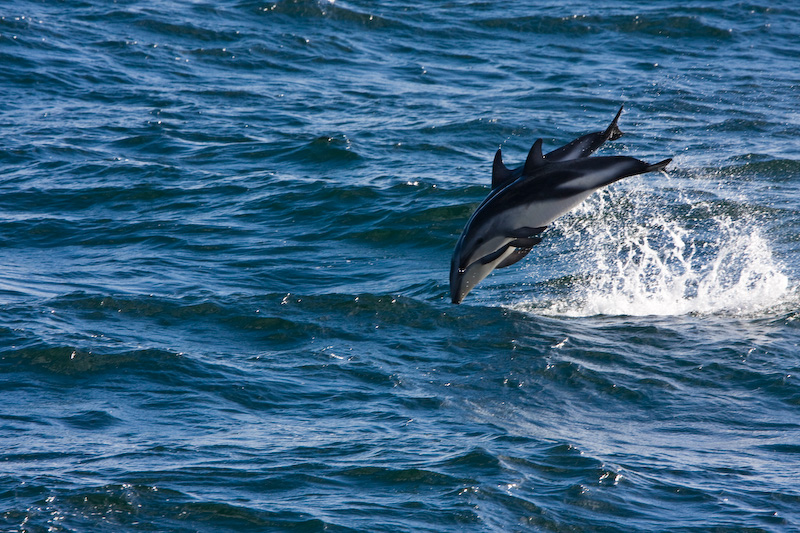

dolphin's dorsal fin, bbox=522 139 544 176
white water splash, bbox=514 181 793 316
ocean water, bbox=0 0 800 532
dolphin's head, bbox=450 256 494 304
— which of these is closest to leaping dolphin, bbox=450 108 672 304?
dolphin's dorsal fin, bbox=522 139 544 176

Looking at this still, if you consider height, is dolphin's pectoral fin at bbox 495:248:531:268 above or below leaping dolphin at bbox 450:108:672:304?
below

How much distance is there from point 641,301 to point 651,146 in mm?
6359

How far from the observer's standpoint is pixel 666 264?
39.5 ft

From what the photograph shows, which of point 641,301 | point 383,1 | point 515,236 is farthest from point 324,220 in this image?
point 383,1

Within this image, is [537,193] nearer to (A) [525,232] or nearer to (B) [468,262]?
(A) [525,232]

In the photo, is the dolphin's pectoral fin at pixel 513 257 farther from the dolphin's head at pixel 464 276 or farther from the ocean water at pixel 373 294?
the ocean water at pixel 373 294

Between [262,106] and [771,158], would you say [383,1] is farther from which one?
[771,158]

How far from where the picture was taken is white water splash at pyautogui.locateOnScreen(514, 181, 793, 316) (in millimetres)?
10992

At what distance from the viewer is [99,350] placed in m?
9.39

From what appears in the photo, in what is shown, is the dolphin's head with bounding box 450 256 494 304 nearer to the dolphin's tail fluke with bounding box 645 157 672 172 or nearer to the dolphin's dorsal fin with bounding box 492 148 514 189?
the dolphin's dorsal fin with bounding box 492 148 514 189

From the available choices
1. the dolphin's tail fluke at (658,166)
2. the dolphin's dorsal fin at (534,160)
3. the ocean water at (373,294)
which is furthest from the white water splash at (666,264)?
the dolphin's tail fluke at (658,166)

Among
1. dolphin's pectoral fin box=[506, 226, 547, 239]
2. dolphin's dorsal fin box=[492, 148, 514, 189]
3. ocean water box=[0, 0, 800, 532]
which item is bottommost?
ocean water box=[0, 0, 800, 532]

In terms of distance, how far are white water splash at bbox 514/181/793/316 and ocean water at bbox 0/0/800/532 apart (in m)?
0.04

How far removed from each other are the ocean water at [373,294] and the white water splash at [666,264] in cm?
4
